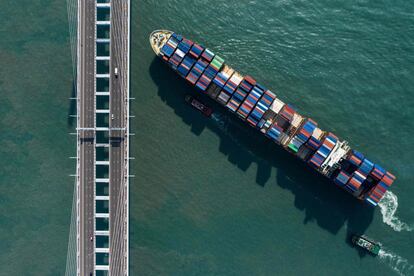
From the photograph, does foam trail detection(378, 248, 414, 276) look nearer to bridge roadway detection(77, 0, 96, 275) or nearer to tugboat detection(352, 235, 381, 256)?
tugboat detection(352, 235, 381, 256)

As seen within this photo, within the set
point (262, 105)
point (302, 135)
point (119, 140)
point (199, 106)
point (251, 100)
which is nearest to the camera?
point (302, 135)

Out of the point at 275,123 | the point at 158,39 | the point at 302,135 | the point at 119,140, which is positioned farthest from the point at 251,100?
the point at 119,140

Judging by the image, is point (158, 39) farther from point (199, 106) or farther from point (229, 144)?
point (229, 144)

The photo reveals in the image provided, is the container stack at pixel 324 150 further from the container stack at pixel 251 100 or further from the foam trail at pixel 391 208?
the foam trail at pixel 391 208

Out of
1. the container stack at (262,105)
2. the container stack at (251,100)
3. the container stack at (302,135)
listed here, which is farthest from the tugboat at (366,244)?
the container stack at (251,100)

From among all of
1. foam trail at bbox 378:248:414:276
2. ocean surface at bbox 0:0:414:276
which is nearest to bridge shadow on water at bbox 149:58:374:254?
ocean surface at bbox 0:0:414:276

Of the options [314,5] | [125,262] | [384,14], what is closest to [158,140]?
[125,262]

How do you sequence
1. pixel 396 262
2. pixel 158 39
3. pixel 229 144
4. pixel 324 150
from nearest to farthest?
pixel 324 150 → pixel 158 39 → pixel 396 262 → pixel 229 144

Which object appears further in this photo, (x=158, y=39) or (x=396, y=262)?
(x=396, y=262)
